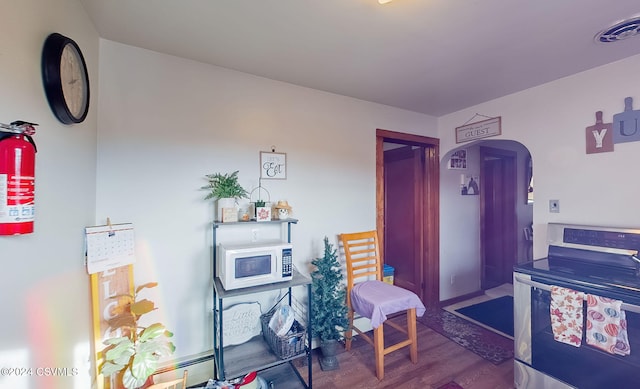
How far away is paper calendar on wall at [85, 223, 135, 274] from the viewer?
150cm

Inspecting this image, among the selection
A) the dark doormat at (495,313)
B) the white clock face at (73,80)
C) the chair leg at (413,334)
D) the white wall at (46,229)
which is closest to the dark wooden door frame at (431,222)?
the dark doormat at (495,313)

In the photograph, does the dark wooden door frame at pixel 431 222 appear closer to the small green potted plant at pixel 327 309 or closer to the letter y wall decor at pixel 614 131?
the small green potted plant at pixel 327 309

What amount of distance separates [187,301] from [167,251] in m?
0.40

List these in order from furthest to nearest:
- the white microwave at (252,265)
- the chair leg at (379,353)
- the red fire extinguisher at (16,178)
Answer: the chair leg at (379,353) → the white microwave at (252,265) → the red fire extinguisher at (16,178)

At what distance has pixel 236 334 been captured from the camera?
6.41 feet

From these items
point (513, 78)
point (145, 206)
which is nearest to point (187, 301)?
point (145, 206)

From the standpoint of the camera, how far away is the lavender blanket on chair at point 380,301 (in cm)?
203

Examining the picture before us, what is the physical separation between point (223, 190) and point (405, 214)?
2425mm

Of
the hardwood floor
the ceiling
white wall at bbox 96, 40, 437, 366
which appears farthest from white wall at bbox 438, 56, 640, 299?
white wall at bbox 96, 40, 437, 366

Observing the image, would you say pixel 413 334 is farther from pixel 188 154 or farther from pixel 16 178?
pixel 16 178

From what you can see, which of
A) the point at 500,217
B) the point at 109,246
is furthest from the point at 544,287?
the point at 109,246

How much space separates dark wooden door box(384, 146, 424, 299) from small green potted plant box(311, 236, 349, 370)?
1440 millimetres

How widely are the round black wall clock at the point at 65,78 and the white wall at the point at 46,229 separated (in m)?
0.03

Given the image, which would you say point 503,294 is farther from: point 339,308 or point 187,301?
point 187,301
